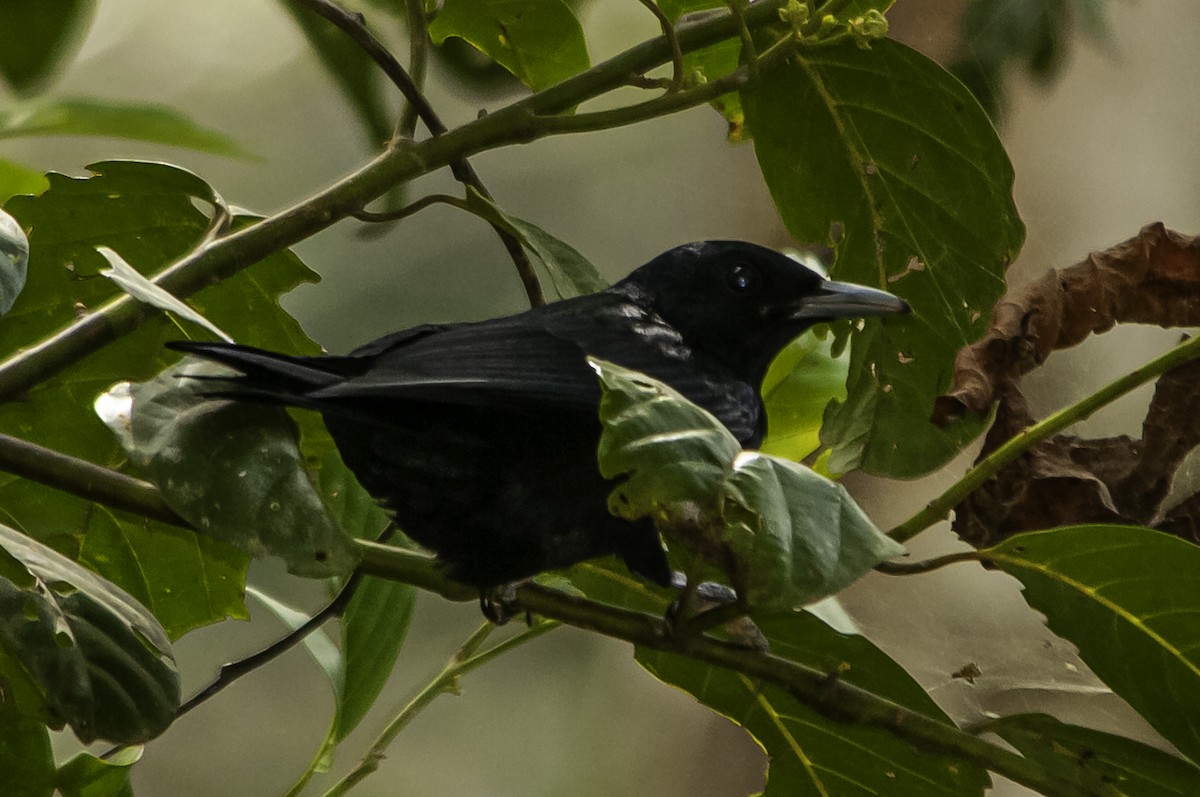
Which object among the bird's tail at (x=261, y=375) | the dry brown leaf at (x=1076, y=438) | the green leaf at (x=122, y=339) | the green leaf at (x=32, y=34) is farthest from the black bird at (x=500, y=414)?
the green leaf at (x=32, y=34)

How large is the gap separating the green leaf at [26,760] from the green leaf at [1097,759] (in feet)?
2.64

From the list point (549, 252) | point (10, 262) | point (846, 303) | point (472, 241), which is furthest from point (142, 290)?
point (472, 241)

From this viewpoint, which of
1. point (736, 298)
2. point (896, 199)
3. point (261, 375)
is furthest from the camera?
point (736, 298)

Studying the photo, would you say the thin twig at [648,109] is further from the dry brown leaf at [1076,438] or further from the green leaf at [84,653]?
the green leaf at [84,653]

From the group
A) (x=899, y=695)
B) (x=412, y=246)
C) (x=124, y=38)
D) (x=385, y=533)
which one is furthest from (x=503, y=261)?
(x=899, y=695)

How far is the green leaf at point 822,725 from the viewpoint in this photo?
1.11 meters

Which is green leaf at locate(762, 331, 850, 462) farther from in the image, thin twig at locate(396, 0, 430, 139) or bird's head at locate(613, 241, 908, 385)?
thin twig at locate(396, 0, 430, 139)

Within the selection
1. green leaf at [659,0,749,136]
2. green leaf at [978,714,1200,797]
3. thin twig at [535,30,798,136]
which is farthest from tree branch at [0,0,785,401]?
green leaf at [978,714,1200,797]

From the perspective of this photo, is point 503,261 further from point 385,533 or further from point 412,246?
point 385,533

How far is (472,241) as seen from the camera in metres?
3.71

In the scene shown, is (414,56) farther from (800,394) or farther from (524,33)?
(800,394)

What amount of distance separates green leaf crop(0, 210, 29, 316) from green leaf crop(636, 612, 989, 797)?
63cm

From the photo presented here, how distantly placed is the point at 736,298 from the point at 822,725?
0.52 m

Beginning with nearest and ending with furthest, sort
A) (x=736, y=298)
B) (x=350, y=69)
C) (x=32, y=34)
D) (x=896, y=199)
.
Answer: (x=32, y=34) < (x=896, y=199) < (x=736, y=298) < (x=350, y=69)
